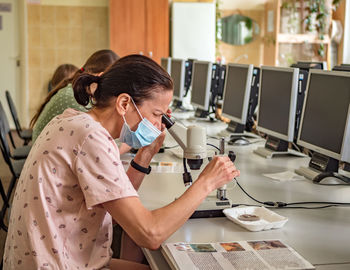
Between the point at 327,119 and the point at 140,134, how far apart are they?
1.17 meters

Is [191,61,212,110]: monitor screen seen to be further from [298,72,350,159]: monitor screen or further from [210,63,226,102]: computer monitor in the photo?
[298,72,350,159]: monitor screen

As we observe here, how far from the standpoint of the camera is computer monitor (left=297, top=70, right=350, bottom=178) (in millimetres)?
2482

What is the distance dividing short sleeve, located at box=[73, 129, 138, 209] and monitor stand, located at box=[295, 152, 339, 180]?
54.5 inches

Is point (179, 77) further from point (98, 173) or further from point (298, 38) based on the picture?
point (98, 173)

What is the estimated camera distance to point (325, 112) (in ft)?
8.72

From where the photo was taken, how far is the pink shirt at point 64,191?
155 cm

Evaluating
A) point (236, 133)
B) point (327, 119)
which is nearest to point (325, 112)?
point (327, 119)

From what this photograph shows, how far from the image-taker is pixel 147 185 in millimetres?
2561

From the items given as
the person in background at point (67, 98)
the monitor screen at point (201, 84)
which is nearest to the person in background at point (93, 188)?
the person in background at point (67, 98)

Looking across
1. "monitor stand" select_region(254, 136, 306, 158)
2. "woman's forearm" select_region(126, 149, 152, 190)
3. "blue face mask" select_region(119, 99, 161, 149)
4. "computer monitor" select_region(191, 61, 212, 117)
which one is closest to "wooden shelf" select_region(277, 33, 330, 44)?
"computer monitor" select_region(191, 61, 212, 117)

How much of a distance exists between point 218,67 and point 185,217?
3315 mm

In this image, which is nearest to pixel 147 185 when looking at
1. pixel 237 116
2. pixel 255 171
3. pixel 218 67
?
pixel 255 171

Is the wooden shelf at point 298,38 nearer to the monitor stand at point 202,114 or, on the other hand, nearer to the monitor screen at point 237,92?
the monitor stand at point 202,114

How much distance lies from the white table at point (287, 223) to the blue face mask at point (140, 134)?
333 millimetres
